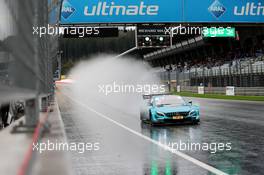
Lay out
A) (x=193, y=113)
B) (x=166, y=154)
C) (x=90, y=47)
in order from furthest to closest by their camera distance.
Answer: (x=90, y=47), (x=193, y=113), (x=166, y=154)

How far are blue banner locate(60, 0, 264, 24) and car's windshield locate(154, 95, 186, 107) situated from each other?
17.7 meters

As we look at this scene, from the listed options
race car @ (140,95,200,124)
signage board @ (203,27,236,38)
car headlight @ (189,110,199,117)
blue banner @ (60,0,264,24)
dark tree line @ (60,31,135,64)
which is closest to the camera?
race car @ (140,95,200,124)

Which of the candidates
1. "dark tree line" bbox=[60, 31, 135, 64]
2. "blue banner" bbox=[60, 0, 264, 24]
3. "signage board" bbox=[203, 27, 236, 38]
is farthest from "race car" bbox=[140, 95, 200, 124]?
"dark tree line" bbox=[60, 31, 135, 64]

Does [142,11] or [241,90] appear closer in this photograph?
[142,11]

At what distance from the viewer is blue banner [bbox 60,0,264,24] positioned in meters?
36.3

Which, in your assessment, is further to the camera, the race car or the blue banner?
the blue banner

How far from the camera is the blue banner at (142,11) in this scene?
36.3m

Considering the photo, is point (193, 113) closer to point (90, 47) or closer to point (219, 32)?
point (219, 32)

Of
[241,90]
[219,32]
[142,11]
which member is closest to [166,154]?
[142,11]

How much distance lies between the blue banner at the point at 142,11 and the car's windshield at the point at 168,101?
17.7 meters

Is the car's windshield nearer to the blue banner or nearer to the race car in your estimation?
the race car

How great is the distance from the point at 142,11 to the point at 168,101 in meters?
18.5

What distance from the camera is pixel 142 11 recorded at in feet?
119

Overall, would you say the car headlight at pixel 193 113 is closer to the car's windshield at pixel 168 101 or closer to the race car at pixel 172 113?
the race car at pixel 172 113
